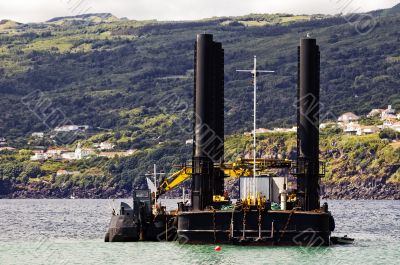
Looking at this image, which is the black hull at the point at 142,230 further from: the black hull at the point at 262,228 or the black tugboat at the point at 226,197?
the black hull at the point at 262,228

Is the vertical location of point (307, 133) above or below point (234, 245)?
above

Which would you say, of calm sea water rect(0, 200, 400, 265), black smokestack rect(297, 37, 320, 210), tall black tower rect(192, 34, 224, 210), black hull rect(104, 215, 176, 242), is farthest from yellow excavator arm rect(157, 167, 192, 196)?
black smokestack rect(297, 37, 320, 210)

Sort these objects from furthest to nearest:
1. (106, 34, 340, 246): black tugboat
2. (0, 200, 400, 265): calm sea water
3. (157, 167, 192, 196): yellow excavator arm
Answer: (157, 167, 192, 196): yellow excavator arm → (106, 34, 340, 246): black tugboat → (0, 200, 400, 265): calm sea water

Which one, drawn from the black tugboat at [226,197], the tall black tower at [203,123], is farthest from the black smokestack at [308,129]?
the tall black tower at [203,123]

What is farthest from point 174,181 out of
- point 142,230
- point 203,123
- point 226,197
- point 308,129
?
point 308,129

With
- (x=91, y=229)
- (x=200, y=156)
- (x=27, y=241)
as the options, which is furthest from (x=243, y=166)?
(x=91, y=229)

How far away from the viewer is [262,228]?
81562mm

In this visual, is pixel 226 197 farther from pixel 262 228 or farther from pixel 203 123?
pixel 262 228

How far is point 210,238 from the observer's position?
8206 cm

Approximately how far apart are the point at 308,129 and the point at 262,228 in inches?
316

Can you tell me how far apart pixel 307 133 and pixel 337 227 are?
140ft

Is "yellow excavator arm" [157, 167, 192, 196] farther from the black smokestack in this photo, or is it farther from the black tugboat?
the black smokestack

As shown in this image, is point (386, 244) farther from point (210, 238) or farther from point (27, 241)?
point (27, 241)

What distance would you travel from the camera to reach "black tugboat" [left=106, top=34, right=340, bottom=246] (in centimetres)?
8156
